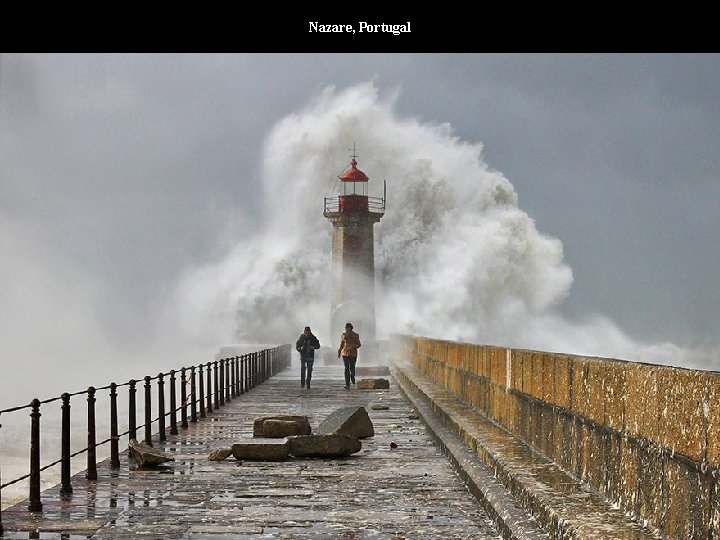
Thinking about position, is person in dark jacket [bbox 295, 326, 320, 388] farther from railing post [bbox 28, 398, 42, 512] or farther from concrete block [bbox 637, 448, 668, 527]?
concrete block [bbox 637, 448, 668, 527]

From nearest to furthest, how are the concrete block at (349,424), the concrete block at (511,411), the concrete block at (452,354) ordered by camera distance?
the concrete block at (511,411)
the concrete block at (349,424)
the concrete block at (452,354)

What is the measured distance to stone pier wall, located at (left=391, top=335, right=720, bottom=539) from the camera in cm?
476

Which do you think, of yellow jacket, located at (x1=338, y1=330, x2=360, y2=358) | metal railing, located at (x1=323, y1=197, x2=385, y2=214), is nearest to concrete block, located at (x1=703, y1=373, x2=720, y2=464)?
yellow jacket, located at (x1=338, y1=330, x2=360, y2=358)

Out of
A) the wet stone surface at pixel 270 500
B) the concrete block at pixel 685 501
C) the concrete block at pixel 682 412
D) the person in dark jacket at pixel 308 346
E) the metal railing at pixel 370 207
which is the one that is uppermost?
the metal railing at pixel 370 207

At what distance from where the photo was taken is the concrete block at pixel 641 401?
215 inches

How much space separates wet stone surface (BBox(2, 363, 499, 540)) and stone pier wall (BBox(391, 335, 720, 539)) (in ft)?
2.44

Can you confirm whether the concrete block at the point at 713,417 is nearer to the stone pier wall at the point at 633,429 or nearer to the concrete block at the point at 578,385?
the stone pier wall at the point at 633,429

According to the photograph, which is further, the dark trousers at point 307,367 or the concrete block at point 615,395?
the dark trousers at point 307,367

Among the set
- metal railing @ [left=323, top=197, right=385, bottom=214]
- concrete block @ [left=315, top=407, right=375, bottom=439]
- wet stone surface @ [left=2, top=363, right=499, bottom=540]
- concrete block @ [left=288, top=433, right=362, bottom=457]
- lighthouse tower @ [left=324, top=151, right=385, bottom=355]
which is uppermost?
metal railing @ [left=323, top=197, right=385, bottom=214]

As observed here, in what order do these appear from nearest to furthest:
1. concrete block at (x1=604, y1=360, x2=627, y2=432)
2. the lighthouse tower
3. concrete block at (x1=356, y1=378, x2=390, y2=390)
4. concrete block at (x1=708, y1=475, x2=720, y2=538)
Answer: concrete block at (x1=708, y1=475, x2=720, y2=538)
concrete block at (x1=604, y1=360, x2=627, y2=432)
concrete block at (x1=356, y1=378, x2=390, y2=390)
the lighthouse tower

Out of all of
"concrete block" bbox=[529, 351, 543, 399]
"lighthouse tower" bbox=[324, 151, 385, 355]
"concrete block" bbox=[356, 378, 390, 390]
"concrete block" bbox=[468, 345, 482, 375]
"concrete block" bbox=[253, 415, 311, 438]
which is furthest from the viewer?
"lighthouse tower" bbox=[324, 151, 385, 355]

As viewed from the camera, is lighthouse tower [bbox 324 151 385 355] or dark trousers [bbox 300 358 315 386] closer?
dark trousers [bbox 300 358 315 386]

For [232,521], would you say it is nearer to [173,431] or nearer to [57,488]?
[57,488]

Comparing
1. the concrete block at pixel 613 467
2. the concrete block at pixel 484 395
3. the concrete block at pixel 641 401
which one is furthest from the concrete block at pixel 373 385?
the concrete block at pixel 641 401
